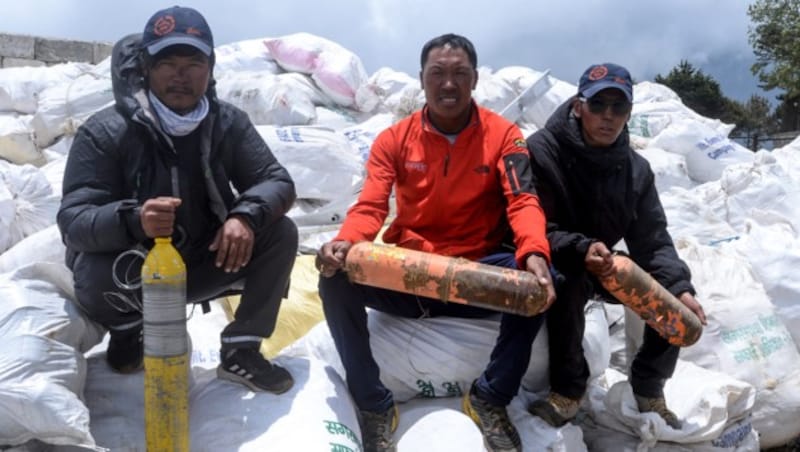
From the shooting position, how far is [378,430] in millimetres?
2342

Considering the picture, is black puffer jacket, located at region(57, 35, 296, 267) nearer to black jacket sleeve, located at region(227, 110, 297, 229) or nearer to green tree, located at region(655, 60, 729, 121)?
black jacket sleeve, located at region(227, 110, 297, 229)

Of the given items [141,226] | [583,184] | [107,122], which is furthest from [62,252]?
[583,184]

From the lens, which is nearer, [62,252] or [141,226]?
[141,226]

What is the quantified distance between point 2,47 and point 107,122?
6.58 metres

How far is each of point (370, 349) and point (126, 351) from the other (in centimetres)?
Answer: 75

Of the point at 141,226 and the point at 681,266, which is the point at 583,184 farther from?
the point at 141,226

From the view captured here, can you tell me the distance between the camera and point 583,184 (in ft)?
8.51

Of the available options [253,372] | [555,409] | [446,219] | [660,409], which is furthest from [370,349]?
[660,409]

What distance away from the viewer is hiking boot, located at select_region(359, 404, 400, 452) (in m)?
2.32

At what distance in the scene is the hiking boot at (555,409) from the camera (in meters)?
2.44

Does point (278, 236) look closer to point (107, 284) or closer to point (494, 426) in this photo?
point (107, 284)

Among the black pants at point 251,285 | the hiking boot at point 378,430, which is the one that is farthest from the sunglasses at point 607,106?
the hiking boot at point 378,430

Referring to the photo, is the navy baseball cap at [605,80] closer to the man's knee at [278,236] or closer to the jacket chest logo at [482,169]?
the jacket chest logo at [482,169]

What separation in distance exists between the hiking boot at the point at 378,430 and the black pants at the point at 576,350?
0.56 meters
